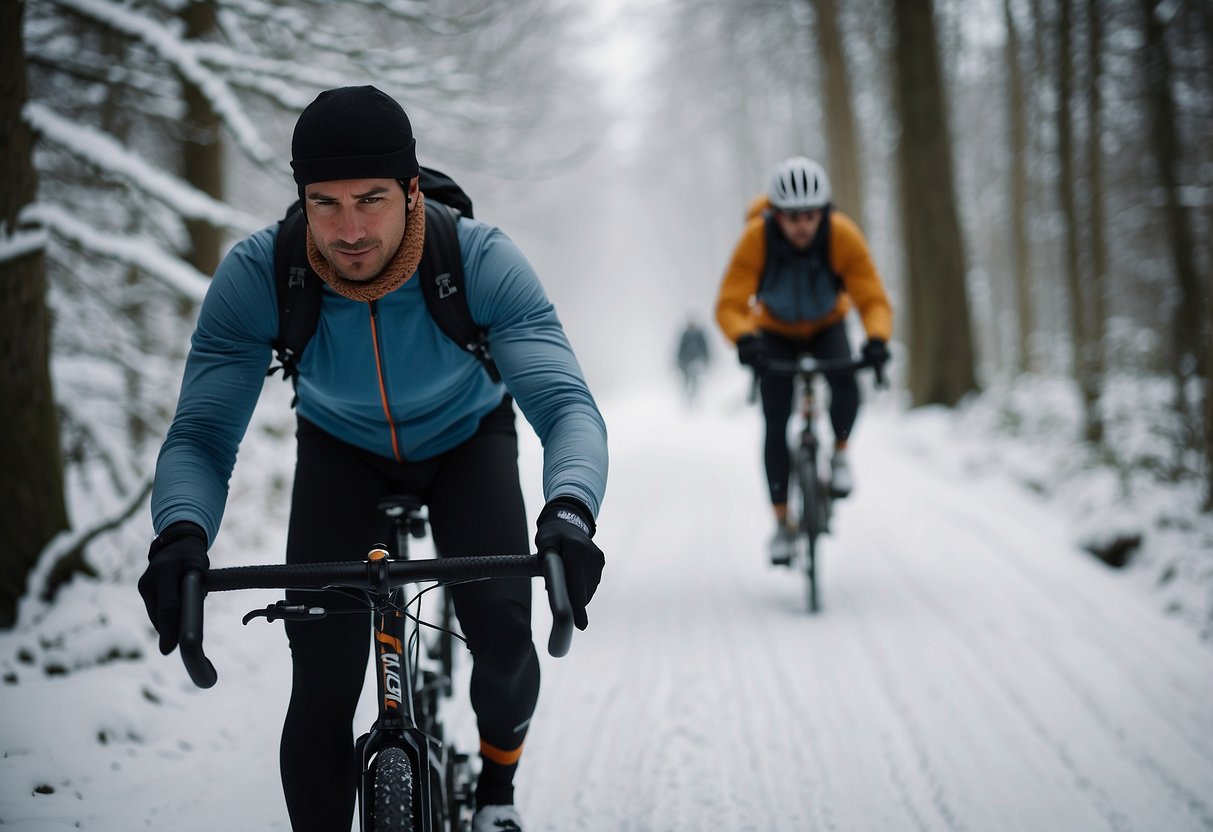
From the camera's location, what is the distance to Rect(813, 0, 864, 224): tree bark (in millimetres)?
16391

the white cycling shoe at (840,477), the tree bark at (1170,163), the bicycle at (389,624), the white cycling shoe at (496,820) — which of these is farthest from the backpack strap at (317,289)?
the tree bark at (1170,163)

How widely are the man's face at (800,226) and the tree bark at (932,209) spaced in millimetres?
7468

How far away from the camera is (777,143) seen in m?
36.2

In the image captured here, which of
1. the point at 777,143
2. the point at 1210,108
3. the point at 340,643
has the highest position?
A: the point at 777,143

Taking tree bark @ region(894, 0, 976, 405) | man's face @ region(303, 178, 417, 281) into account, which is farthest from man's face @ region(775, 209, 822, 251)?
tree bark @ region(894, 0, 976, 405)

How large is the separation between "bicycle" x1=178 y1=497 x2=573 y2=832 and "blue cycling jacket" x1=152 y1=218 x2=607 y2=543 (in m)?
0.27

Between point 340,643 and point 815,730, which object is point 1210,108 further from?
point 340,643

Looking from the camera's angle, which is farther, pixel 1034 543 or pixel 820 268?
pixel 1034 543

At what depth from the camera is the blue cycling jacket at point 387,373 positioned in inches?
87.4

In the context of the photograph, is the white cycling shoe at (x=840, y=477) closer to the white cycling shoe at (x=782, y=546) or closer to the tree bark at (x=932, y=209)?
the white cycling shoe at (x=782, y=546)

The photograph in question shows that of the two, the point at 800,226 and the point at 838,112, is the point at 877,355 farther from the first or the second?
the point at 838,112

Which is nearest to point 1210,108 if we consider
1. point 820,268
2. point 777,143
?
point 820,268

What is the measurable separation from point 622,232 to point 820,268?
64.7m

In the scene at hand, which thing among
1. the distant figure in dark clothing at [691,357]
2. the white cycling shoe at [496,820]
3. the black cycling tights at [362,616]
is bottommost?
the white cycling shoe at [496,820]
